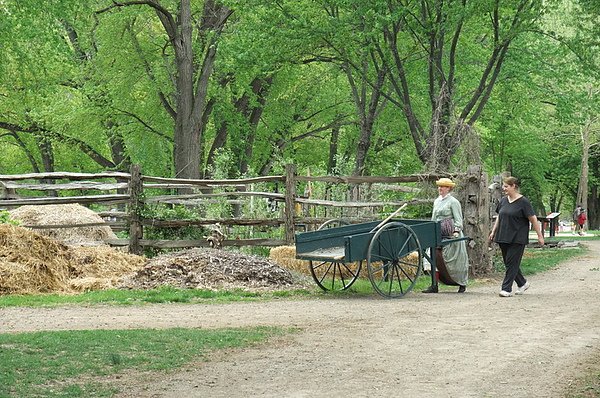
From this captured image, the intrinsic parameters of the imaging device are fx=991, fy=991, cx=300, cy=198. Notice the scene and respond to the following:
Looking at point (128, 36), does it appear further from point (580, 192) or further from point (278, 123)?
point (580, 192)

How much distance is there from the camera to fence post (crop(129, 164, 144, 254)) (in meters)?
17.5

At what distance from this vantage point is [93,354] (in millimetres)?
8391

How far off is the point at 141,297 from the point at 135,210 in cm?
453

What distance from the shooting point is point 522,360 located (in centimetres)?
838

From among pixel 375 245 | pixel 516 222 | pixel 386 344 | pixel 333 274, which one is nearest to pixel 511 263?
pixel 516 222

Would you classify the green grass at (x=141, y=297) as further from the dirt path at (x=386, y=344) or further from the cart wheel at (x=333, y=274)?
the cart wheel at (x=333, y=274)

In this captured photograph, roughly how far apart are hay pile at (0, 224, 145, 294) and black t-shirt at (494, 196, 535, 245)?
Result: 5.62 metres

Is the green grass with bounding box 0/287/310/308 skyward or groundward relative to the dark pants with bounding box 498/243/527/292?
groundward

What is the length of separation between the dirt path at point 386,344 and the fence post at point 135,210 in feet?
16.8

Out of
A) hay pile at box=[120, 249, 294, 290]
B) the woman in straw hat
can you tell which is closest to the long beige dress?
the woman in straw hat

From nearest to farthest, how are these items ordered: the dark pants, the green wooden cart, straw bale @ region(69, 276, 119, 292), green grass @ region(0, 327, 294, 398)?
green grass @ region(0, 327, 294, 398), the green wooden cart, the dark pants, straw bale @ region(69, 276, 119, 292)

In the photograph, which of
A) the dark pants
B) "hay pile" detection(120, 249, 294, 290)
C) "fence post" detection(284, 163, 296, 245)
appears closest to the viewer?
the dark pants

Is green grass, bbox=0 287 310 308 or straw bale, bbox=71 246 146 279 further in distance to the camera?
straw bale, bbox=71 246 146 279

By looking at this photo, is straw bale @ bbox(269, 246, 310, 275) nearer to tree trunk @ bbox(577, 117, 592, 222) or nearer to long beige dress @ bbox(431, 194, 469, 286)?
long beige dress @ bbox(431, 194, 469, 286)
